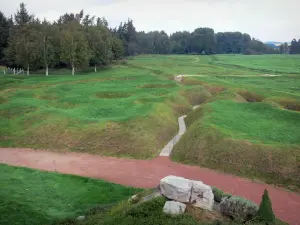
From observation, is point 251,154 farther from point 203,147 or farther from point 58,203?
point 58,203

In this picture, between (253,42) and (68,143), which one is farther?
(253,42)

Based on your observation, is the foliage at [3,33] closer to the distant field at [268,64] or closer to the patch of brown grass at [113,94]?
the patch of brown grass at [113,94]

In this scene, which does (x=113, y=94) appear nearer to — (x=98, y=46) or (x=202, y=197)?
(x=98, y=46)

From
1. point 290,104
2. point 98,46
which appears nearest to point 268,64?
point 98,46

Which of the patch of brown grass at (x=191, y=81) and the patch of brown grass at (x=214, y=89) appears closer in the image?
the patch of brown grass at (x=214, y=89)

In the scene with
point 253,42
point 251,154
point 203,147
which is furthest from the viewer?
point 253,42

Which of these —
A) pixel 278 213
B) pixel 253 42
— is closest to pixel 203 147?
pixel 278 213

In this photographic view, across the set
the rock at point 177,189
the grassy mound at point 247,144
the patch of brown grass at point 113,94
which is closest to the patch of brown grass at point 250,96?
the grassy mound at point 247,144
